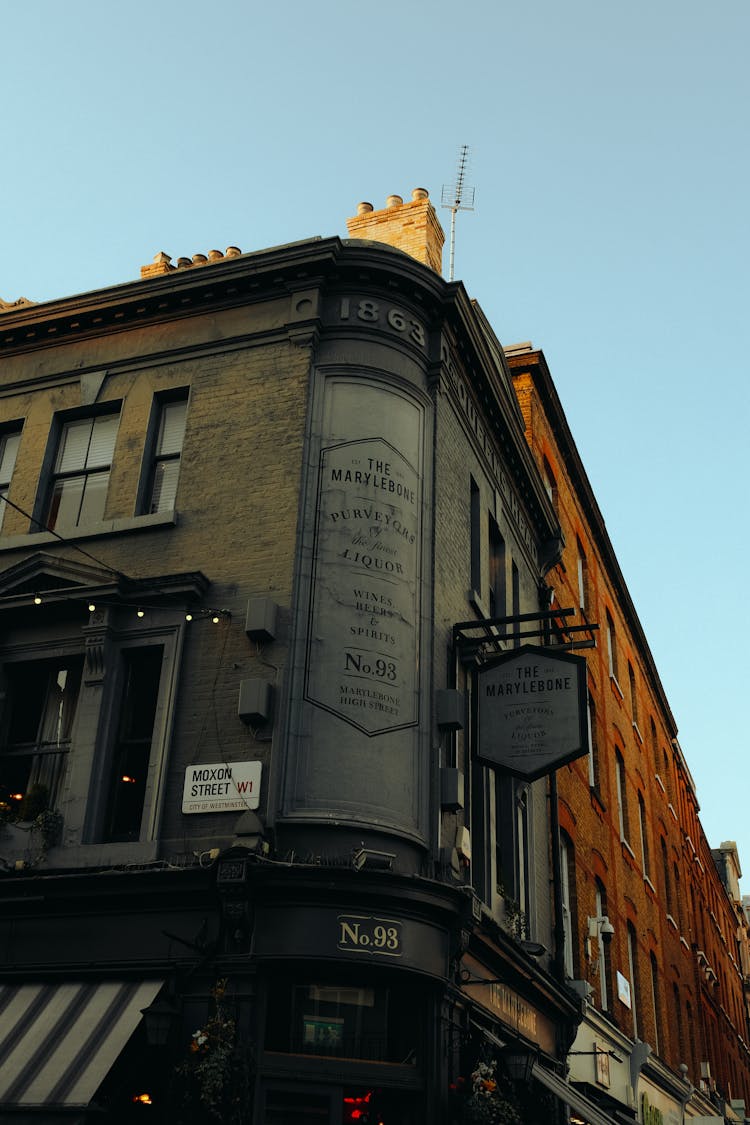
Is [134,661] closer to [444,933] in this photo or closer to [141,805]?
[141,805]

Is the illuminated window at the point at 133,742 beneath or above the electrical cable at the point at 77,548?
beneath

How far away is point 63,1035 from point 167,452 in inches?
322

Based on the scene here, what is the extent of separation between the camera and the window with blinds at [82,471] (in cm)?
1698

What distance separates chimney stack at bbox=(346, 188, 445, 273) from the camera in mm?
21953

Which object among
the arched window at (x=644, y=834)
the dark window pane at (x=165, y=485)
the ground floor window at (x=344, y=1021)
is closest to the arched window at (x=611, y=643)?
the arched window at (x=644, y=834)

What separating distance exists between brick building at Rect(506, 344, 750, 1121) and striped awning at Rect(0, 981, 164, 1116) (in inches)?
426

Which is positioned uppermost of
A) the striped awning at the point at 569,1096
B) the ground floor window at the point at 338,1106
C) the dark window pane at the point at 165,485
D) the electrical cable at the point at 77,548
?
the dark window pane at the point at 165,485

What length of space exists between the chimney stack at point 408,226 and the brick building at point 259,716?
396 cm

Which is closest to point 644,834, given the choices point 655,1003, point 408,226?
point 655,1003

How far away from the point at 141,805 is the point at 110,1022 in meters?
2.83

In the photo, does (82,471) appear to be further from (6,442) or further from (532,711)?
(532,711)

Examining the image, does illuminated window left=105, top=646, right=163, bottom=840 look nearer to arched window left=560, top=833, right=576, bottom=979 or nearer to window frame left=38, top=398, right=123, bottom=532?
window frame left=38, top=398, right=123, bottom=532

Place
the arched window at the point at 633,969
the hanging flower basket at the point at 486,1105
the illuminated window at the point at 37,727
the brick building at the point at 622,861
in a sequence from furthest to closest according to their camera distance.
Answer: the arched window at the point at 633,969 → the brick building at the point at 622,861 → the illuminated window at the point at 37,727 → the hanging flower basket at the point at 486,1105

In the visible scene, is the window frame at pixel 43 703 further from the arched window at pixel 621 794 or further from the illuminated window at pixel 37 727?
the arched window at pixel 621 794
